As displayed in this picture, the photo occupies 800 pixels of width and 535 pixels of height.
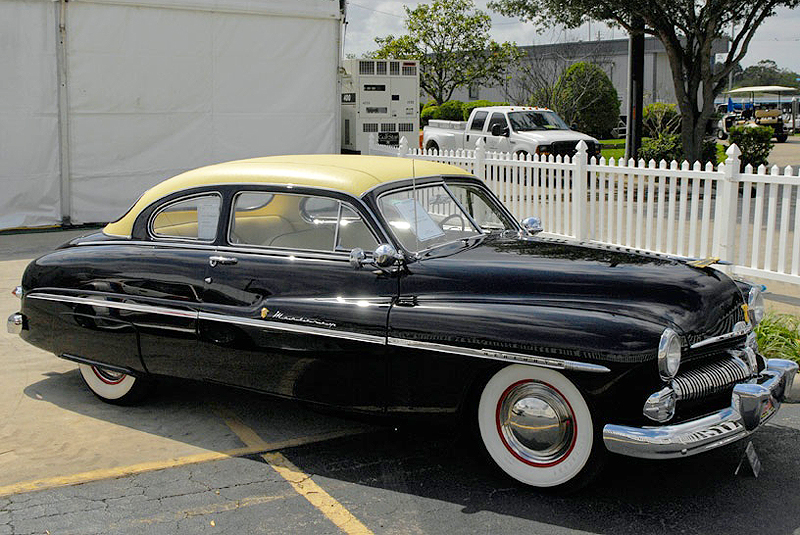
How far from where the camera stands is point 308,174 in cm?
528

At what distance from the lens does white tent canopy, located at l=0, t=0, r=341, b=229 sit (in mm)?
13211

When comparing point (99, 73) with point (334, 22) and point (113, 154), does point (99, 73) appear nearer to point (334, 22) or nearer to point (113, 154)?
point (113, 154)

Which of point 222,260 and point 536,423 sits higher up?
point 222,260

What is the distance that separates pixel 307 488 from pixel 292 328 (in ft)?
2.82

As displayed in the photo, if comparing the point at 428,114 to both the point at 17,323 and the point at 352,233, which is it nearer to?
the point at 17,323

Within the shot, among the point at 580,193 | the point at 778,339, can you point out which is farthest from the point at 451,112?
the point at 778,339

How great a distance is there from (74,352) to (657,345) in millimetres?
3639

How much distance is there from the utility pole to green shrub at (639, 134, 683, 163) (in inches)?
26.1

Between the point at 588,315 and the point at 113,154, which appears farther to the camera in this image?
the point at 113,154

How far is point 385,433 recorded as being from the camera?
5.39 m

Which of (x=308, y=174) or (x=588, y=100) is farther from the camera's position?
(x=588, y=100)

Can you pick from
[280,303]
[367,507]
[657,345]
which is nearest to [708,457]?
[657,345]

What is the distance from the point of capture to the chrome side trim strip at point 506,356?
13.5 feet

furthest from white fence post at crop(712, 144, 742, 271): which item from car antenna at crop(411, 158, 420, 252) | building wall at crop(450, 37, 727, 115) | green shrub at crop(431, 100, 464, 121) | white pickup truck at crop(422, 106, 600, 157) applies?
green shrub at crop(431, 100, 464, 121)
